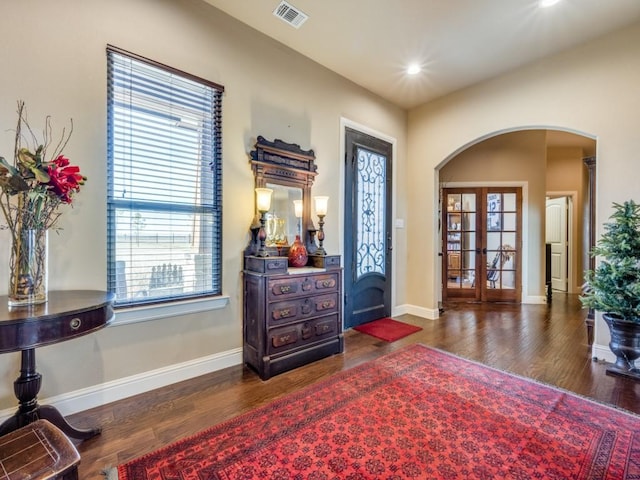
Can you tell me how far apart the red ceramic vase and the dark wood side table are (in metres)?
1.56

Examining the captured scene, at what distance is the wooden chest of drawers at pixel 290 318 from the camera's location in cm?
254

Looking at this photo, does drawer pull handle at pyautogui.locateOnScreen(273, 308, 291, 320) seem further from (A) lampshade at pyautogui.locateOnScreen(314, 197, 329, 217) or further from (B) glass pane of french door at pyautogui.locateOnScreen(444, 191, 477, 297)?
(B) glass pane of french door at pyautogui.locateOnScreen(444, 191, 477, 297)

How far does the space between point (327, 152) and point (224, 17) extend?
1584mm

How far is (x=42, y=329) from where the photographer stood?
1383mm

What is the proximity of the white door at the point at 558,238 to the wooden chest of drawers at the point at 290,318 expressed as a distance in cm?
602

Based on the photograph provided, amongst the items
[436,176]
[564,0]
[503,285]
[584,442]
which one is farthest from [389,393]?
[503,285]

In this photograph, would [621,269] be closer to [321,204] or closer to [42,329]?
[321,204]

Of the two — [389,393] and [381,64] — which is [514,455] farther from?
[381,64]

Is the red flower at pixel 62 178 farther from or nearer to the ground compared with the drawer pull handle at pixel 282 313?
farther from the ground

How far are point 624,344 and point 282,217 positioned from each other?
3.21m

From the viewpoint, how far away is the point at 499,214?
18.4 ft

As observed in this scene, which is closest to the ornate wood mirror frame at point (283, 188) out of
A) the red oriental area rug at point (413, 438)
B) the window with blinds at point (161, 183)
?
the window with blinds at point (161, 183)

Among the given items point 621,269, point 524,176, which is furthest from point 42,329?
point 524,176

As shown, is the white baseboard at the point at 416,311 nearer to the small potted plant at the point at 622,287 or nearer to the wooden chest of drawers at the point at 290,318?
the wooden chest of drawers at the point at 290,318
